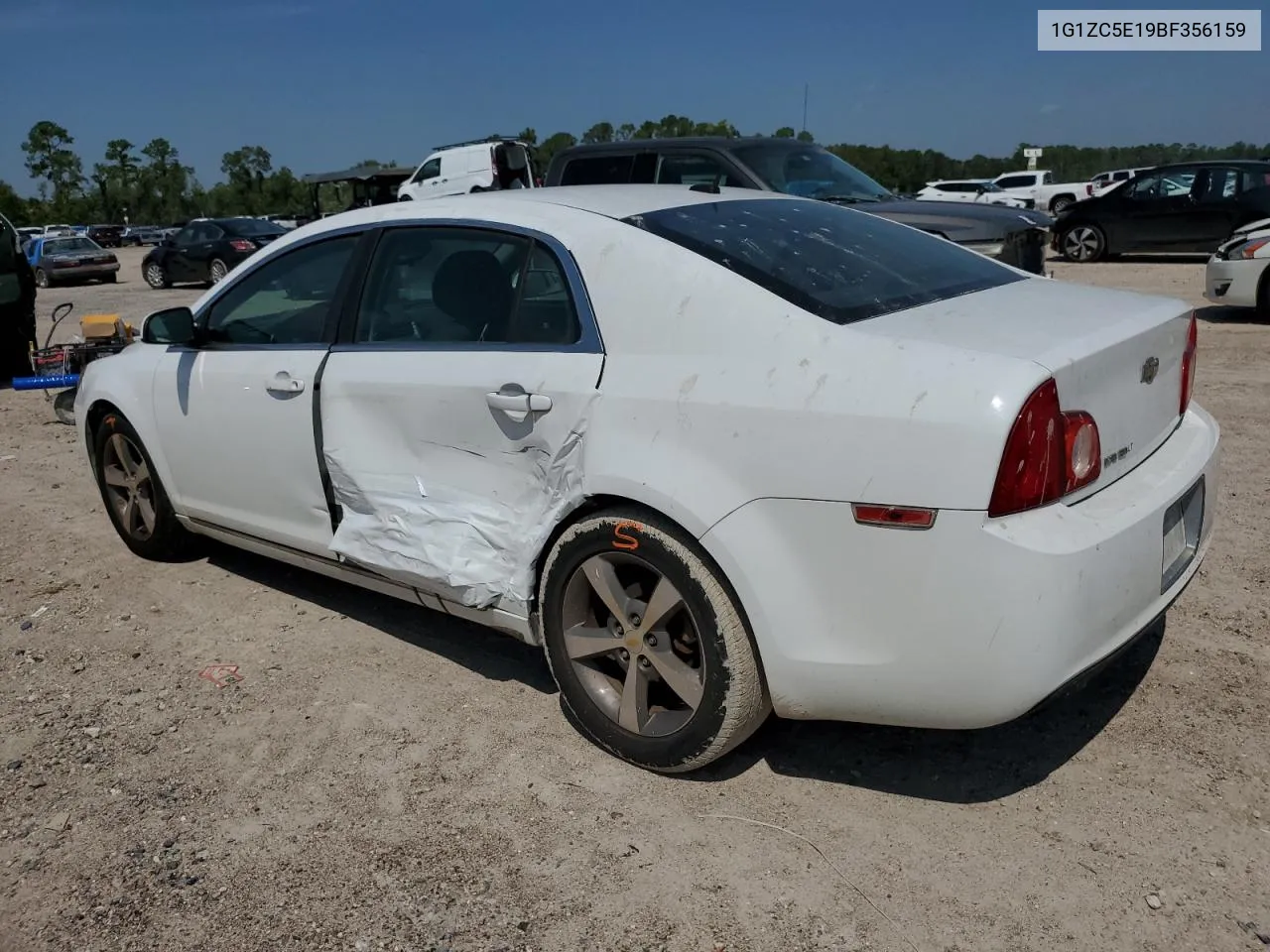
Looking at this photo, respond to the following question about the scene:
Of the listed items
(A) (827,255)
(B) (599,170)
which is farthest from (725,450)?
(B) (599,170)

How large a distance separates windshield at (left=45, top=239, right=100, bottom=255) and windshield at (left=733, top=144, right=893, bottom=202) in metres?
24.1

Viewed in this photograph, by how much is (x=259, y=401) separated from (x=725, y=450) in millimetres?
2113

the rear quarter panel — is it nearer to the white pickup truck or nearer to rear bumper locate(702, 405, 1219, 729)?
Answer: rear bumper locate(702, 405, 1219, 729)

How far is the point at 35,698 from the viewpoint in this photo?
3.75 meters

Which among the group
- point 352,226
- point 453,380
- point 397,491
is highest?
point 352,226

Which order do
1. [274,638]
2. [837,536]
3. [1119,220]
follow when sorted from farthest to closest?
[1119,220]
[274,638]
[837,536]

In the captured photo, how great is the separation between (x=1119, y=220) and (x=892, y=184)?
2033 inches

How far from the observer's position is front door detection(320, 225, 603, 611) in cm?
308

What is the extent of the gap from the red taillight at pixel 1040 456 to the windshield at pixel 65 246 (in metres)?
29.8

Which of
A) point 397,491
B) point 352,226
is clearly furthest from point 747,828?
point 352,226

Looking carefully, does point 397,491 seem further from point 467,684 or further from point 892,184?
point 892,184

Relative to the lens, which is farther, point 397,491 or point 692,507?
point 397,491

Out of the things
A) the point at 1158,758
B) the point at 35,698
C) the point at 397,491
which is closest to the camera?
the point at 1158,758

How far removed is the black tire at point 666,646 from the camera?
2.73 m
